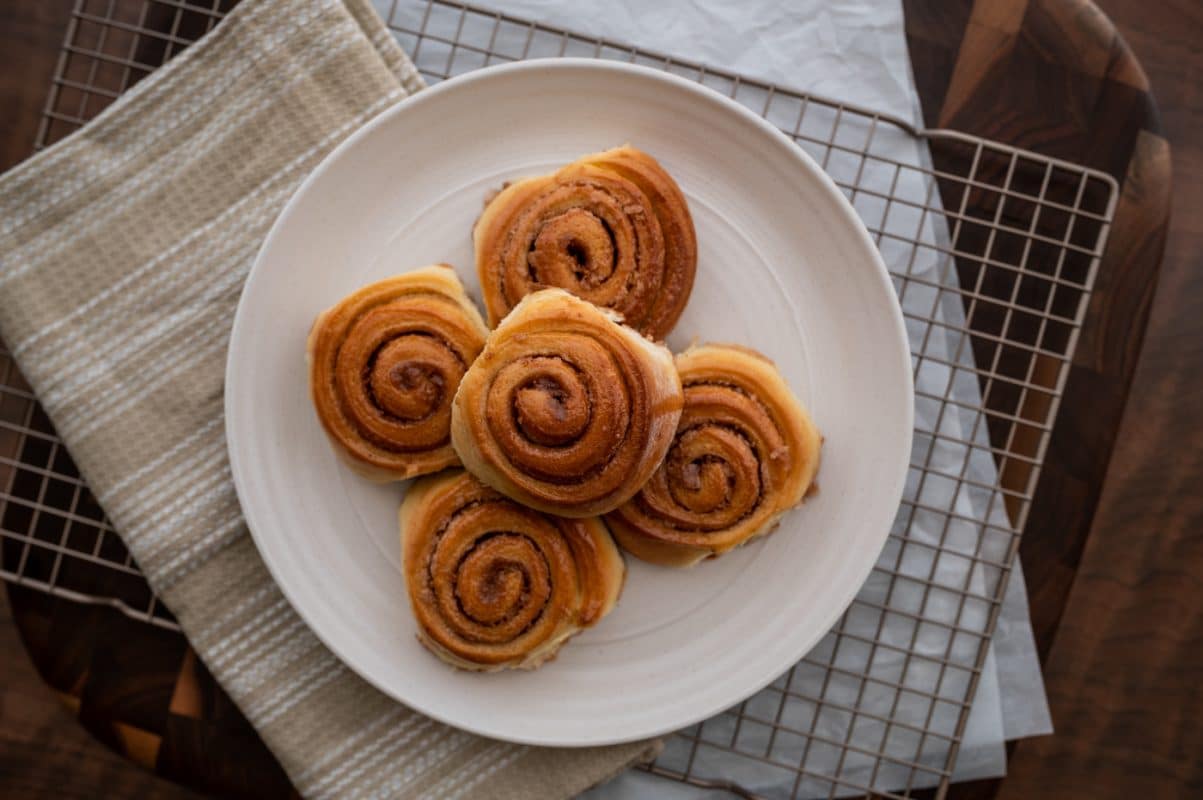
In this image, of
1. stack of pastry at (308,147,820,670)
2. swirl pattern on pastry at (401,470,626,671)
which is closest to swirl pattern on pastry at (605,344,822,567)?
stack of pastry at (308,147,820,670)

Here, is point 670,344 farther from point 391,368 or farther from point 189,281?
point 189,281

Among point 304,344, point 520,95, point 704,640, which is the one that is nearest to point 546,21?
point 520,95

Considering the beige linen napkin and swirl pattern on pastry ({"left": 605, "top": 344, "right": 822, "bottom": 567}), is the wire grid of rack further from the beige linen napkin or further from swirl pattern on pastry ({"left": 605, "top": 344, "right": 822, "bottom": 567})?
swirl pattern on pastry ({"left": 605, "top": 344, "right": 822, "bottom": 567})

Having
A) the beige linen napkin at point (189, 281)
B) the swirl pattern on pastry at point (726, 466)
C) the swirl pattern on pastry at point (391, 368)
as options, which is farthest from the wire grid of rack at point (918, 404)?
the swirl pattern on pastry at point (391, 368)

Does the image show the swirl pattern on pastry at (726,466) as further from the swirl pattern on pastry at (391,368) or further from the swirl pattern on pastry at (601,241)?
the swirl pattern on pastry at (391,368)

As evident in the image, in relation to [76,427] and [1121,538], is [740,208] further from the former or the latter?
[76,427]

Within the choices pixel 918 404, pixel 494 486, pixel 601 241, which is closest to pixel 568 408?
pixel 494 486
